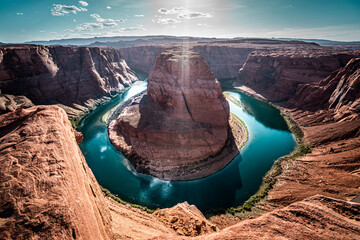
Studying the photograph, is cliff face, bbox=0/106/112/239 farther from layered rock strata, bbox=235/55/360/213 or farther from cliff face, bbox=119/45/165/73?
cliff face, bbox=119/45/165/73

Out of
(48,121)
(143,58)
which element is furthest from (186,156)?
(143,58)

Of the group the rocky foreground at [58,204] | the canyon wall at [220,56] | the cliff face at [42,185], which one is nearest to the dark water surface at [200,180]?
the rocky foreground at [58,204]

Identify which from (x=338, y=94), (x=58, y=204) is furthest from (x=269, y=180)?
(x=338, y=94)

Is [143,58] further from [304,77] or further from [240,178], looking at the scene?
[240,178]

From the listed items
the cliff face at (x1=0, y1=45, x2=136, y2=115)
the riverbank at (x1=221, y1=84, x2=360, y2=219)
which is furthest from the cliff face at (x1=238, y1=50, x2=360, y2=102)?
the cliff face at (x1=0, y1=45, x2=136, y2=115)

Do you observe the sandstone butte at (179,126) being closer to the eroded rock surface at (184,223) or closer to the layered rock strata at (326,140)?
the layered rock strata at (326,140)
